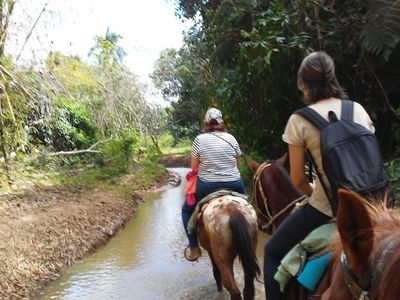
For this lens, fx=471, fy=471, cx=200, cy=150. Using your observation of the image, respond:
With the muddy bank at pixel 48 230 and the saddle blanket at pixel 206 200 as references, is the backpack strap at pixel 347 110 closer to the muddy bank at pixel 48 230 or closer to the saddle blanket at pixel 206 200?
the saddle blanket at pixel 206 200

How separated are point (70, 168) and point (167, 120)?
20800 millimetres

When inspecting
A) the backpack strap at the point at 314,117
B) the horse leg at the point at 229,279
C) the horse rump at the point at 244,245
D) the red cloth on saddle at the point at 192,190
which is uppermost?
the backpack strap at the point at 314,117

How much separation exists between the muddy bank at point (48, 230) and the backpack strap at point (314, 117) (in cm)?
460

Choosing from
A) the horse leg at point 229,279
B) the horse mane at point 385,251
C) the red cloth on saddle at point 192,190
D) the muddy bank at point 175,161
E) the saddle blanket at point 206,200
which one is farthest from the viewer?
the muddy bank at point 175,161

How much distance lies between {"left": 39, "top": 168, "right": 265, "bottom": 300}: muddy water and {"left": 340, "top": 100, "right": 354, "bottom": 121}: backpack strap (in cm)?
391

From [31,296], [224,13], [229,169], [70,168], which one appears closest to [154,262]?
[31,296]

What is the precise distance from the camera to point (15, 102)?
9.77 m

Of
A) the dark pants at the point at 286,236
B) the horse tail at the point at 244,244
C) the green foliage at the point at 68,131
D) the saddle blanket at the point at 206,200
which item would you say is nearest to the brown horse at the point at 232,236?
the horse tail at the point at 244,244

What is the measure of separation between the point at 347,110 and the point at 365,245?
3.56 ft

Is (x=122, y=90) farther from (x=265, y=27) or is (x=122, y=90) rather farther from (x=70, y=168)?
(x=265, y=27)

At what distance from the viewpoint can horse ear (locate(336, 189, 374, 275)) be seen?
1456 mm

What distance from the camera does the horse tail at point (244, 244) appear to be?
4.86m

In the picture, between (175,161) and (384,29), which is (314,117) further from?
(175,161)

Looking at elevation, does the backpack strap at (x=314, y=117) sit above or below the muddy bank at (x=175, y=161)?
above
